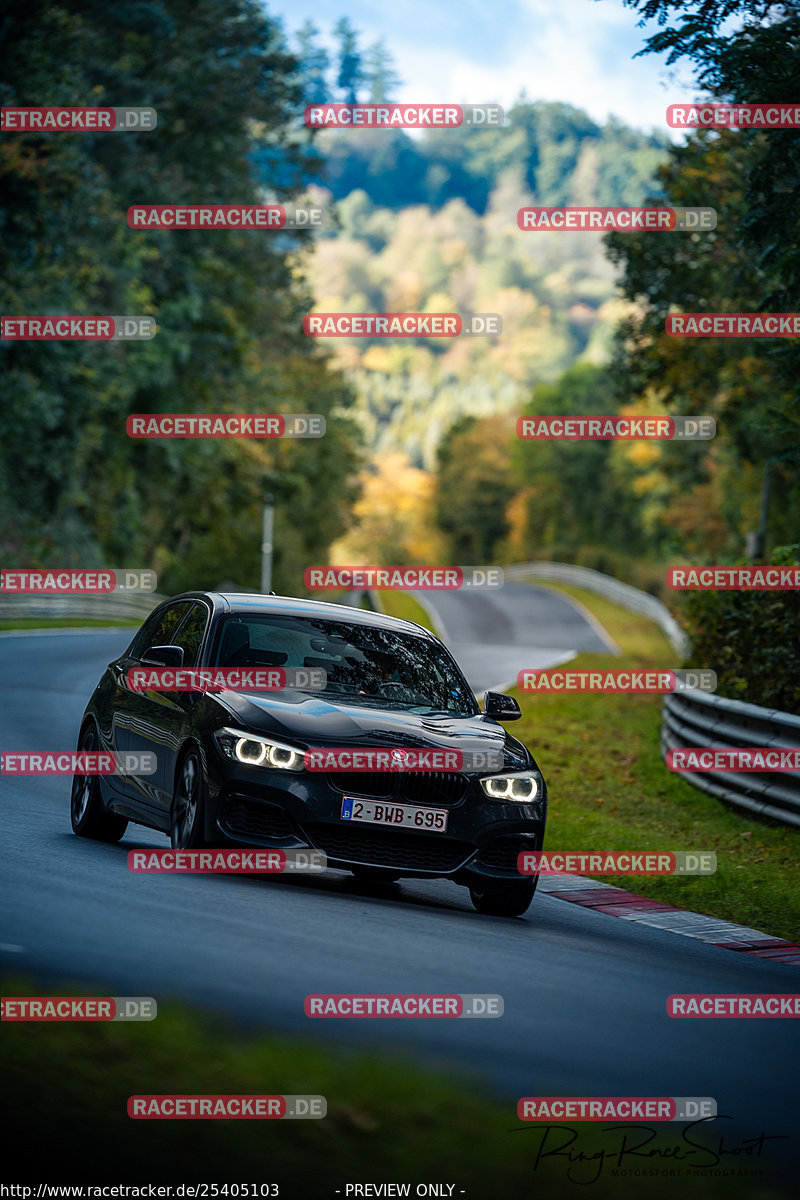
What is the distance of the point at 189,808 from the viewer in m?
8.39

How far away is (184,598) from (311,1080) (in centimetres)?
596

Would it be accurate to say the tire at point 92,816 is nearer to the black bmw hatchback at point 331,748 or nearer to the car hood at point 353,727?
the black bmw hatchback at point 331,748

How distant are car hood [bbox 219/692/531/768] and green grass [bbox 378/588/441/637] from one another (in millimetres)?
48153

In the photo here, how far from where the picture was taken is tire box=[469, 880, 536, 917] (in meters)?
8.60

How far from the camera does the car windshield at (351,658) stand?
916cm

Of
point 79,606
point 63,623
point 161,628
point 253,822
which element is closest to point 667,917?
point 253,822

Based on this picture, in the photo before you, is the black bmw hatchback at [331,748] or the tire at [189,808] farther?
the tire at [189,808]

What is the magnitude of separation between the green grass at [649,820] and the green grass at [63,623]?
21.2 meters

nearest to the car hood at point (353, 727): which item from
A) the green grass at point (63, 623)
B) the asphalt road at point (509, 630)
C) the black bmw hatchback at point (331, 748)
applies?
the black bmw hatchback at point (331, 748)

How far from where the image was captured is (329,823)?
805cm

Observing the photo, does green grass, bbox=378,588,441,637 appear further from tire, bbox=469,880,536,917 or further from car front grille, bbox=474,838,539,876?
car front grille, bbox=474,838,539,876

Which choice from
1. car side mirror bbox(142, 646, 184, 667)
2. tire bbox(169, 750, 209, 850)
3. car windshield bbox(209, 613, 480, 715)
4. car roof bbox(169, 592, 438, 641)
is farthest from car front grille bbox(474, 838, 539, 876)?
car side mirror bbox(142, 646, 184, 667)

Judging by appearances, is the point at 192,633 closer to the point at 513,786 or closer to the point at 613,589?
the point at 513,786

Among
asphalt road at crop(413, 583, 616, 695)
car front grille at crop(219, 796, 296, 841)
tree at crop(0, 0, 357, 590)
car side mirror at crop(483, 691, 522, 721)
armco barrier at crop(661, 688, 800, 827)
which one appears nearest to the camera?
car front grille at crop(219, 796, 296, 841)
